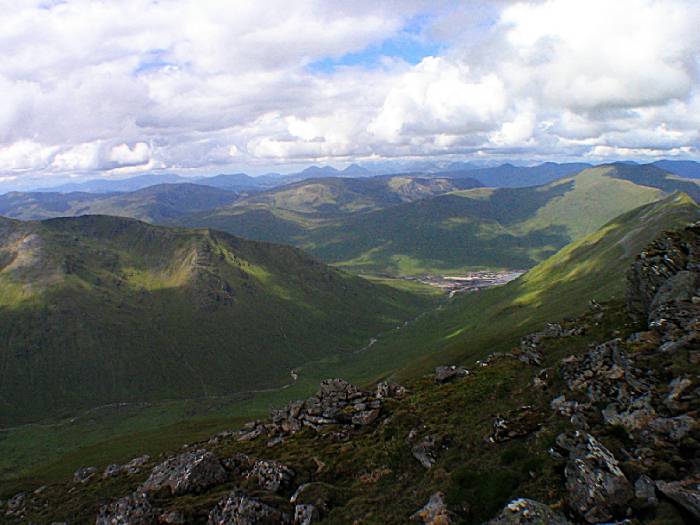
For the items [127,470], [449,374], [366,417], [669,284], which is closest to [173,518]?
[366,417]

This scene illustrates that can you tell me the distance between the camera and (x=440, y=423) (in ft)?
172

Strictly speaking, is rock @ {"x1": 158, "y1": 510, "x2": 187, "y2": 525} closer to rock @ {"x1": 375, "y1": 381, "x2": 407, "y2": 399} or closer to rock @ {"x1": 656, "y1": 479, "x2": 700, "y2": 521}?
rock @ {"x1": 375, "y1": 381, "x2": 407, "y2": 399}

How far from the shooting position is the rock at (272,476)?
4806cm

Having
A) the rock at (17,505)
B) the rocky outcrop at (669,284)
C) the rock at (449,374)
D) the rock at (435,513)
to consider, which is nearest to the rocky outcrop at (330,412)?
the rock at (449,374)

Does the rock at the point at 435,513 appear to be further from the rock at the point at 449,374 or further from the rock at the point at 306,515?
the rock at the point at 449,374

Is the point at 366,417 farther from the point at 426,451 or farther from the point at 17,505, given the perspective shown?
the point at 17,505

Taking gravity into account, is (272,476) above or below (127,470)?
above

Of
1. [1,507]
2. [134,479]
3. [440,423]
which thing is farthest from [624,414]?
[1,507]

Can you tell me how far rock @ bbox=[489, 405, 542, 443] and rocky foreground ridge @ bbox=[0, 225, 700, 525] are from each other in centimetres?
26

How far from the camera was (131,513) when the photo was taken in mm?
47562

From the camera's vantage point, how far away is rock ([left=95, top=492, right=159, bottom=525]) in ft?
152

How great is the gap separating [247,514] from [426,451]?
59.4 feet

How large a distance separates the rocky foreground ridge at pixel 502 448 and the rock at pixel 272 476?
15 cm

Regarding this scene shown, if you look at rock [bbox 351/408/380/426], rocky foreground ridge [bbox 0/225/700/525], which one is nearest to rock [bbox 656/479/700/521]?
rocky foreground ridge [bbox 0/225/700/525]
